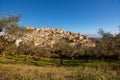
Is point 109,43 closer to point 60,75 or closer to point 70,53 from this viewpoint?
point 70,53

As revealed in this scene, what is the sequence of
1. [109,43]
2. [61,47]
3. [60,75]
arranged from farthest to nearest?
1. [61,47]
2. [109,43]
3. [60,75]

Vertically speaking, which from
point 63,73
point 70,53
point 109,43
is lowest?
point 63,73

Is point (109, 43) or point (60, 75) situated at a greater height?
point (109, 43)

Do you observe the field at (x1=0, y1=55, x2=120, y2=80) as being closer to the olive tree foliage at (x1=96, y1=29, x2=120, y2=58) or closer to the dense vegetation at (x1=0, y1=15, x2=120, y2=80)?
the dense vegetation at (x1=0, y1=15, x2=120, y2=80)

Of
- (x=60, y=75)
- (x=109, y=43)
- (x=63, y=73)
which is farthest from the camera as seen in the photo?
(x=109, y=43)

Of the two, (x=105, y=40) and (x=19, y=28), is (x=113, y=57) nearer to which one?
(x=105, y=40)

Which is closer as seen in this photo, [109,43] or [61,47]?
[109,43]

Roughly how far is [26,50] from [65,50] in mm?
13419

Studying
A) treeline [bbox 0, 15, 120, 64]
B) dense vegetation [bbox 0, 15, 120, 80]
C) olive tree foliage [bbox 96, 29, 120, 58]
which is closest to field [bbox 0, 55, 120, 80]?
dense vegetation [bbox 0, 15, 120, 80]

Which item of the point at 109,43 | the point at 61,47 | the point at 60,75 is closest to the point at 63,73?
the point at 60,75

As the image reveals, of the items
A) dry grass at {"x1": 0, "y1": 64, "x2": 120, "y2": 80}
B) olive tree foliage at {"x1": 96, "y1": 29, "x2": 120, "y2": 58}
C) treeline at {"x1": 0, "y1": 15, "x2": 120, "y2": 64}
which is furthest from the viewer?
olive tree foliage at {"x1": 96, "y1": 29, "x2": 120, "y2": 58}

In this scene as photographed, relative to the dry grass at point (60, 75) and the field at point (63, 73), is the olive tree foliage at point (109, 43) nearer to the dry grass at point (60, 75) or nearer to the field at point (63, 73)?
the field at point (63, 73)

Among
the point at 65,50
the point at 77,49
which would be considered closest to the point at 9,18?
the point at 65,50

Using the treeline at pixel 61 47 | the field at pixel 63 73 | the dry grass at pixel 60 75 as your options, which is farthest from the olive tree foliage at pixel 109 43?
the dry grass at pixel 60 75
